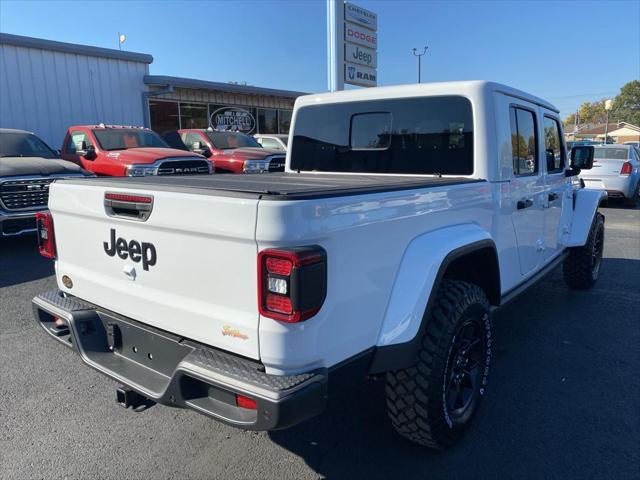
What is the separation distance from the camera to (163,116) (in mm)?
18000

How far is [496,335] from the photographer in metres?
4.37

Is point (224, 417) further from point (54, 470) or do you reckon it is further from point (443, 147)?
point (443, 147)

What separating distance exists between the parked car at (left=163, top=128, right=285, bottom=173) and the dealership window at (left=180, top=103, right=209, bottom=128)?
6486 millimetres

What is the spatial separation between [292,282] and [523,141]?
8.67 ft

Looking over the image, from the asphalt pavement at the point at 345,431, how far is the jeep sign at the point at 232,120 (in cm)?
1646

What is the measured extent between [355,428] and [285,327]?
52.6 inches

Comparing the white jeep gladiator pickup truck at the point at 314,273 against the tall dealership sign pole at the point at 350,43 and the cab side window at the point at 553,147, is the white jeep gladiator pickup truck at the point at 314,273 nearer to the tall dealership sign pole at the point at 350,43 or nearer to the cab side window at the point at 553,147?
the cab side window at the point at 553,147

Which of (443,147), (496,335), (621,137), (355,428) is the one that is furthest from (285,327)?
(621,137)

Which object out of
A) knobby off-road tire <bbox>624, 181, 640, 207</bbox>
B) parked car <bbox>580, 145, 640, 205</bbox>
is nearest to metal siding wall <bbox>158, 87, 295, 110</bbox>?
parked car <bbox>580, 145, 640, 205</bbox>

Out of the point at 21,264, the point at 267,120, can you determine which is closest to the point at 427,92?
the point at 21,264

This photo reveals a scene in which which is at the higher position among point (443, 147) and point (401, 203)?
point (443, 147)

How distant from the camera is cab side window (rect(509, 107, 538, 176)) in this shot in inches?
139

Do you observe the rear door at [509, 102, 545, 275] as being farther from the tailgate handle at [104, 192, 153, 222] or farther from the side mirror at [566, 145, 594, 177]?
the tailgate handle at [104, 192, 153, 222]

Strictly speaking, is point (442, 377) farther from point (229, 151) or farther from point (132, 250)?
point (229, 151)
